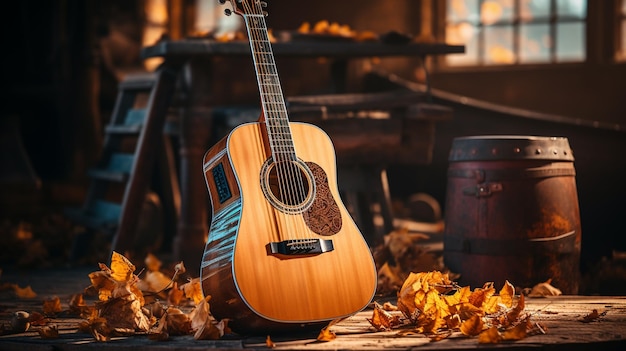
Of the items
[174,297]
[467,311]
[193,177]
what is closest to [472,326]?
[467,311]

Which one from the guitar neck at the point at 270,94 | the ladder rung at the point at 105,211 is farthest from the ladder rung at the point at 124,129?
the guitar neck at the point at 270,94

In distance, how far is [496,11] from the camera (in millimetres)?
8891

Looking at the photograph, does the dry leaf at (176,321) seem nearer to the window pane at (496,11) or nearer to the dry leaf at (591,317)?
the dry leaf at (591,317)

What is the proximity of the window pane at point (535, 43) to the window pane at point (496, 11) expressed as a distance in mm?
188

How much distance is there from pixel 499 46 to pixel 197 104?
4.69 meters

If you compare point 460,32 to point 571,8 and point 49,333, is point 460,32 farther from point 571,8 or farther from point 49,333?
point 49,333

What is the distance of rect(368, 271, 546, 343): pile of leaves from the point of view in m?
3.10

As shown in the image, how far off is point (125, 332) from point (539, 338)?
1409mm

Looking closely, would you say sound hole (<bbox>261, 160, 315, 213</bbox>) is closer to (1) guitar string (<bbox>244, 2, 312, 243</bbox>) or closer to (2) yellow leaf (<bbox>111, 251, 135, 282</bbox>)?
(1) guitar string (<bbox>244, 2, 312, 243</bbox>)

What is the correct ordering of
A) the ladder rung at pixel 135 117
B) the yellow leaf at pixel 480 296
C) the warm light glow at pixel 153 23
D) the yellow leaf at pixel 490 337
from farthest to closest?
→ the warm light glow at pixel 153 23 → the ladder rung at pixel 135 117 → the yellow leaf at pixel 480 296 → the yellow leaf at pixel 490 337

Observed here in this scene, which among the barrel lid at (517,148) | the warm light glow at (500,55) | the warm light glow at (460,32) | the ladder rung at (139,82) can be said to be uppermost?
the warm light glow at (460,32)

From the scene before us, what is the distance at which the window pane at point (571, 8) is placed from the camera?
8.59m

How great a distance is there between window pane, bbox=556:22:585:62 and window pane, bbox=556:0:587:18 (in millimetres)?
92

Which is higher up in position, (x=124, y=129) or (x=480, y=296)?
(x=124, y=129)
